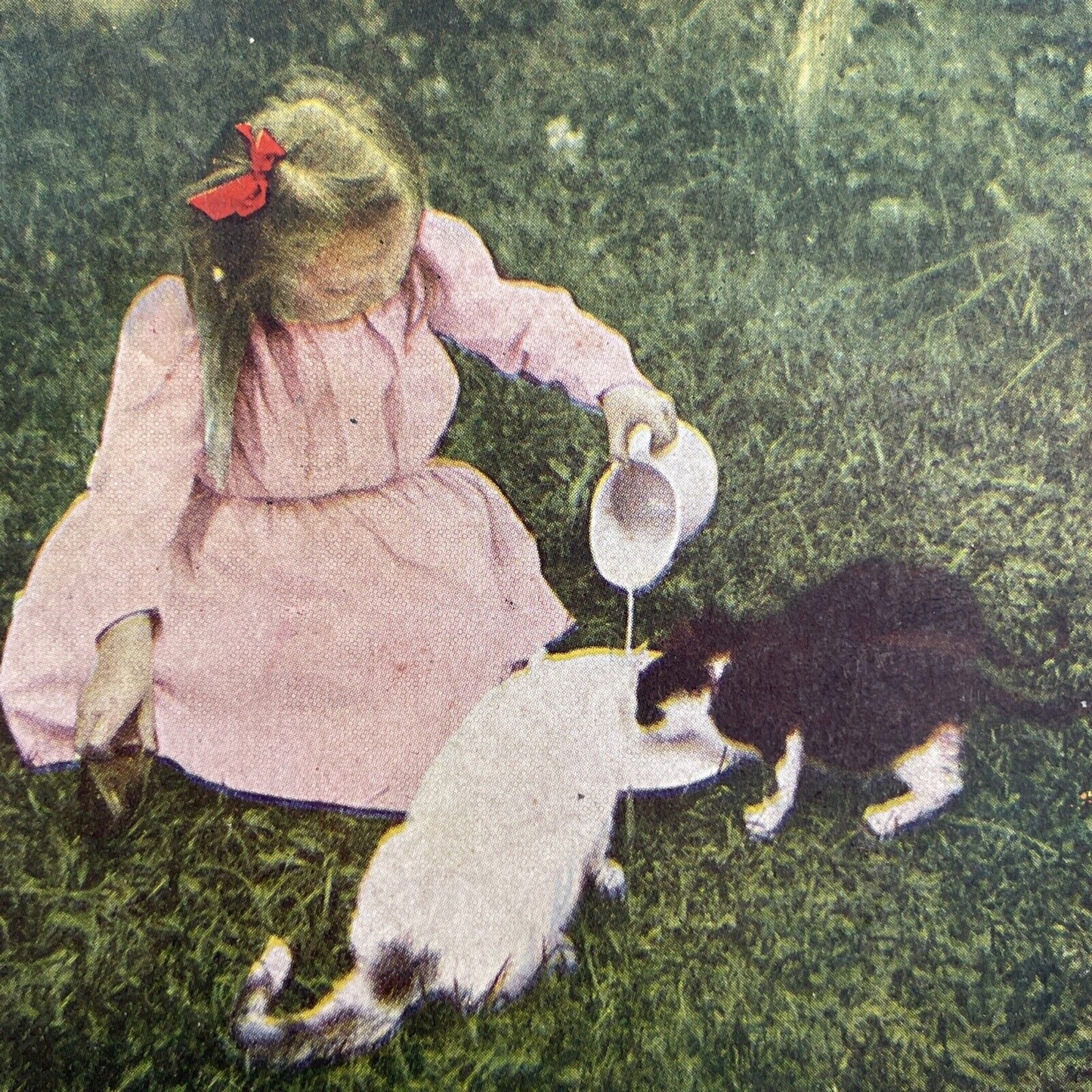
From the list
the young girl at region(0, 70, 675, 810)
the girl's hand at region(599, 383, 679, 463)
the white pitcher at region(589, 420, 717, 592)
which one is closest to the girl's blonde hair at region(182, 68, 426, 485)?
the young girl at region(0, 70, 675, 810)

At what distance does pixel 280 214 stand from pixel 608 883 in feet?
4.59

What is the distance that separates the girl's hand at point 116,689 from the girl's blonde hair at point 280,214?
0.32m

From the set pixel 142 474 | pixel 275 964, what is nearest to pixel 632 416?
pixel 142 474

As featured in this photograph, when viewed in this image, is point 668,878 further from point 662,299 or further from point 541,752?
point 662,299

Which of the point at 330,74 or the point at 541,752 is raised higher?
the point at 330,74

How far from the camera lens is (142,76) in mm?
1801

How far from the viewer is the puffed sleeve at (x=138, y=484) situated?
1.75 metres

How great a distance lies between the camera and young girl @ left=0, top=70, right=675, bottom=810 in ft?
5.75

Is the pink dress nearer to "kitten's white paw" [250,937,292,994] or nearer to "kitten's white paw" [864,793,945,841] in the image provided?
"kitten's white paw" [250,937,292,994]

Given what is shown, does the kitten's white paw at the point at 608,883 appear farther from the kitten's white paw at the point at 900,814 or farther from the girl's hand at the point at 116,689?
the girl's hand at the point at 116,689

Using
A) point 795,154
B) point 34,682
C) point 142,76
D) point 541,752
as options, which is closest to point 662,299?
point 795,154

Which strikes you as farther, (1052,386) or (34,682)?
(1052,386)

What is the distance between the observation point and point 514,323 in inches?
73.0

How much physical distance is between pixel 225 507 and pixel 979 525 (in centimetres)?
145
